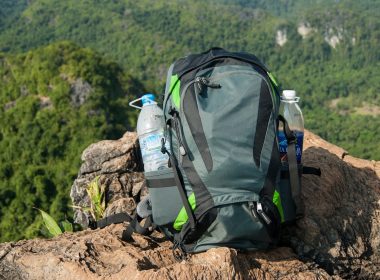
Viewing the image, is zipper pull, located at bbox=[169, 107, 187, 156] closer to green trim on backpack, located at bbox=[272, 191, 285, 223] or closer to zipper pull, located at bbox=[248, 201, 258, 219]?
zipper pull, located at bbox=[248, 201, 258, 219]

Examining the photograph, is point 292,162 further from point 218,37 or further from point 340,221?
point 218,37

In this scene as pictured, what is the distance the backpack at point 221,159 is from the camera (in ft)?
8.52

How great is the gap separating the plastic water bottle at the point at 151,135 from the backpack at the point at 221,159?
210 mm

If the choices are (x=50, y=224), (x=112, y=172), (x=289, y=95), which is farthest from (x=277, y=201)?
(x=112, y=172)

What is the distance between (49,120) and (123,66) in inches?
2794

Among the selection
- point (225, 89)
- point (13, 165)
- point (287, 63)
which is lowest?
point (287, 63)

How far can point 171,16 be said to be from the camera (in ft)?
421

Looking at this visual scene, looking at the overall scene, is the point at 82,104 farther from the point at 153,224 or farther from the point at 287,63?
the point at 287,63

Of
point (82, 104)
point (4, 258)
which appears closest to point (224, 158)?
point (4, 258)

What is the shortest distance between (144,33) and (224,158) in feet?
370

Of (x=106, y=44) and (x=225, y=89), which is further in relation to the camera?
(x=106, y=44)

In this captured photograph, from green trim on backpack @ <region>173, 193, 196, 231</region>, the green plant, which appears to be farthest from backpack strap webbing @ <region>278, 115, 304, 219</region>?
the green plant

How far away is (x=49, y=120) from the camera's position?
3083 centimetres

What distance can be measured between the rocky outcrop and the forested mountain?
19.2 metres
